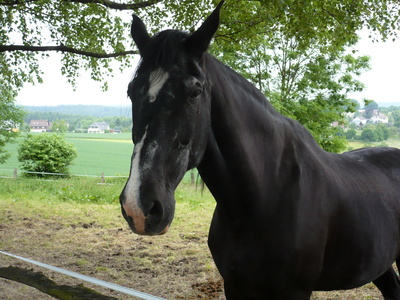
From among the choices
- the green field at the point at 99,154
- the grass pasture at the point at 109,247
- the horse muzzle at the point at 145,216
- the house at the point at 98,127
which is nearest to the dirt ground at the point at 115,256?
the grass pasture at the point at 109,247

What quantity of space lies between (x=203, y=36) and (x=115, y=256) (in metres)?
5.03

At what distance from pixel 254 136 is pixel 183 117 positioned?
0.50 metres

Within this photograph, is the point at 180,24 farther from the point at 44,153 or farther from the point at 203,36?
the point at 44,153

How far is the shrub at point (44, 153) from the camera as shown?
20.0 metres

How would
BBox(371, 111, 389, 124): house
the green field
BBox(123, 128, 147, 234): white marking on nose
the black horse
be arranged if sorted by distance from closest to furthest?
BBox(123, 128, 147, 234): white marking on nose < the black horse < BBox(371, 111, 389, 124): house < the green field

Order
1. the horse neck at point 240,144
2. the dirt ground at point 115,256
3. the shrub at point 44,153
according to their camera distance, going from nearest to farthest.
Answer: the horse neck at point 240,144 → the dirt ground at point 115,256 → the shrub at point 44,153

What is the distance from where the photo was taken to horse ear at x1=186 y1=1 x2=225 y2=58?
1.62 metres

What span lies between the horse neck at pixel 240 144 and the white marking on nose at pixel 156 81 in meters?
0.27

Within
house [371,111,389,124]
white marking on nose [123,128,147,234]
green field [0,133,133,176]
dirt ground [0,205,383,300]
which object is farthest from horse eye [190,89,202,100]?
green field [0,133,133,176]

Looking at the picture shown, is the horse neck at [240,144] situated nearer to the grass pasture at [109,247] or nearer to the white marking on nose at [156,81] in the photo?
the white marking on nose at [156,81]

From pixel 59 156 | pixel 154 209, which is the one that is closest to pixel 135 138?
pixel 154 209

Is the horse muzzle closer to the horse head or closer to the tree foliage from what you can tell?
the horse head

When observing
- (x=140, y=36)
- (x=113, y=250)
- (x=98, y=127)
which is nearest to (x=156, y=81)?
(x=140, y=36)

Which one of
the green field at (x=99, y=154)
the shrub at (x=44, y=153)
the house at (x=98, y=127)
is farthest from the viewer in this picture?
the house at (x=98, y=127)
